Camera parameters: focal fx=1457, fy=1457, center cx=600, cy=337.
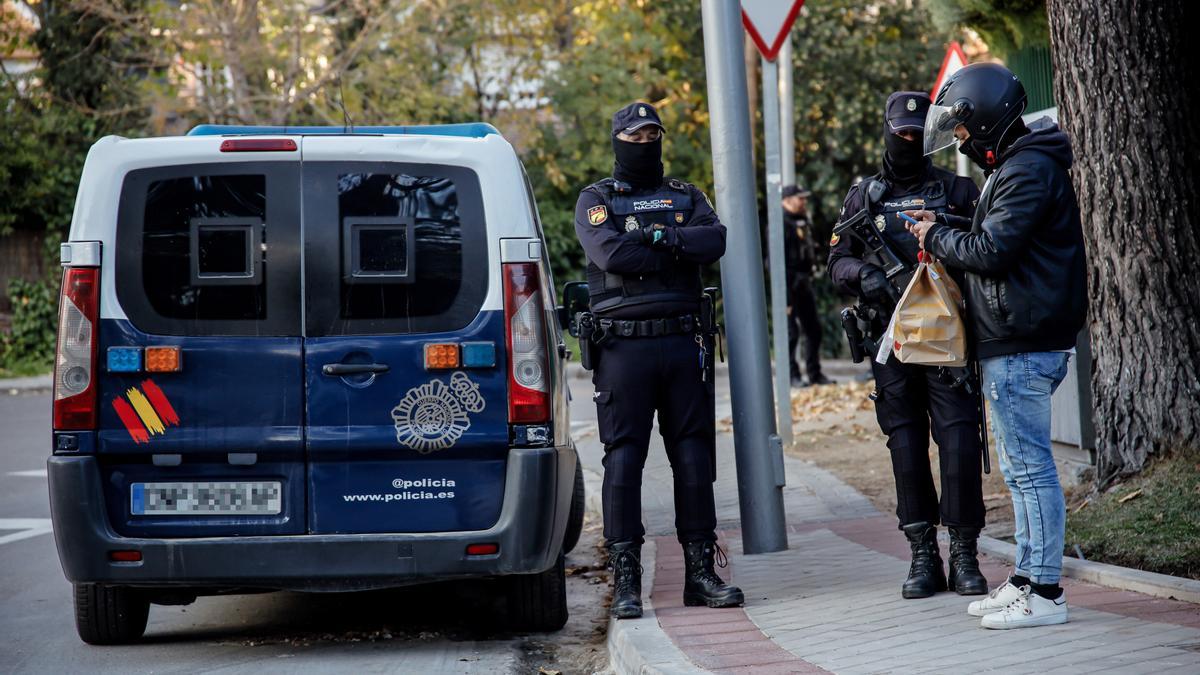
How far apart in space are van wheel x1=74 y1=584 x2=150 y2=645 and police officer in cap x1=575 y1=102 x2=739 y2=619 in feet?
6.23

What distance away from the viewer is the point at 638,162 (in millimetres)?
5711

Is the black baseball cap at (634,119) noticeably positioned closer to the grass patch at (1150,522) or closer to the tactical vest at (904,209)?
the tactical vest at (904,209)

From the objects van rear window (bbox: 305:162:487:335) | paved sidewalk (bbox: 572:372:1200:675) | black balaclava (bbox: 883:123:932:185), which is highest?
black balaclava (bbox: 883:123:932:185)

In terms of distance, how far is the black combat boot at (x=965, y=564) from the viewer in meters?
5.48

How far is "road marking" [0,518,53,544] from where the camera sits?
8.48m

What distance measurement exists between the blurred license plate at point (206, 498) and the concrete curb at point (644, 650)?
51.7 inches

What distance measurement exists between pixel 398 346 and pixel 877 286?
6.03 ft

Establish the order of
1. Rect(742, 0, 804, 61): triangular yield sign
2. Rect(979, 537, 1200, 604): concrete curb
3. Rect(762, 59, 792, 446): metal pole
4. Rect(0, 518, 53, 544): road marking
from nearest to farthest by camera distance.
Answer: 1. Rect(979, 537, 1200, 604): concrete curb
2. Rect(0, 518, 53, 544): road marking
3. Rect(742, 0, 804, 61): triangular yield sign
4. Rect(762, 59, 792, 446): metal pole

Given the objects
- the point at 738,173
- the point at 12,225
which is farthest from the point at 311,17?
the point at 738,173

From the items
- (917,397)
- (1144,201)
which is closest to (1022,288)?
(917,397)

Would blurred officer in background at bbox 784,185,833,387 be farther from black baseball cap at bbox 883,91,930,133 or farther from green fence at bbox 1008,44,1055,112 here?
black baseball cap at bbox 883,91,930,133

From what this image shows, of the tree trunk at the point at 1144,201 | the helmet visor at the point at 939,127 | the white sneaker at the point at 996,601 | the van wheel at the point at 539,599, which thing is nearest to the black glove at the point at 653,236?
the helmet visor at the point at 939,127

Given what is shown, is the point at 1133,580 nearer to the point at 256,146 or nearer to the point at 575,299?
the point at 575,299

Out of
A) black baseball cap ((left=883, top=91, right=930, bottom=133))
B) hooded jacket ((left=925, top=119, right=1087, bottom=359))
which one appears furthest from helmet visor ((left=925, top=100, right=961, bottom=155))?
black baseball cap ((left=883, top=91, right=930, bottom=133))
